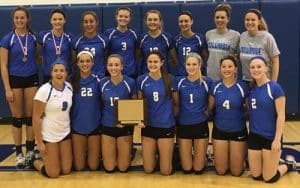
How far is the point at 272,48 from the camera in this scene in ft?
15.2

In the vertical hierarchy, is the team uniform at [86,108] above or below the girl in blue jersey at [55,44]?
below

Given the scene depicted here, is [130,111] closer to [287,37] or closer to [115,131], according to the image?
[115,131]

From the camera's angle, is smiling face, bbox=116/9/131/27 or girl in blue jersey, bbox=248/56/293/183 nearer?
girl in blue jersey, bbox=248/56/293/183

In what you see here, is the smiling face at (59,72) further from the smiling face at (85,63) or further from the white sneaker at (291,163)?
the white sneaker at (291,163)

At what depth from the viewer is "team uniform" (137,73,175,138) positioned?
455cm

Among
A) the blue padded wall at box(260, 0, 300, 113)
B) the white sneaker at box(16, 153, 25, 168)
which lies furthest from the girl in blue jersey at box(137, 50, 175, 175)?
the blue padded wall at box(260, 0, 300, 113)

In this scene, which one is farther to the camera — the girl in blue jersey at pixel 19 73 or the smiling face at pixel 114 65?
the girl in blue jersey at pixel 19 73

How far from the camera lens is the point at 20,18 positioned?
4.77 m

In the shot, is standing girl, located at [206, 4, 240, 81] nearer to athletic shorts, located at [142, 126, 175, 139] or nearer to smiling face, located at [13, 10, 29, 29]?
athletic shorts, located at [142, 126, 175, 139]

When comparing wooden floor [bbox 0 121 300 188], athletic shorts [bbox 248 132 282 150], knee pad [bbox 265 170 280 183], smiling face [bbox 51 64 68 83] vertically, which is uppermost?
smiling face [bbox 51 64 68 83]

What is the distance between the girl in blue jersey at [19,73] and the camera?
15.9ft

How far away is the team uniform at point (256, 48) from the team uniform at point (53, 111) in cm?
185

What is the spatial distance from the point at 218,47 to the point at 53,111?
184 cm

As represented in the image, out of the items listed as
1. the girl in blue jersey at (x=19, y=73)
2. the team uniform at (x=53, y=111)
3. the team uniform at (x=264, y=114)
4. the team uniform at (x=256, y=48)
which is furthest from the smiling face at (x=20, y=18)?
the team uniform at (x=264, y=114)
